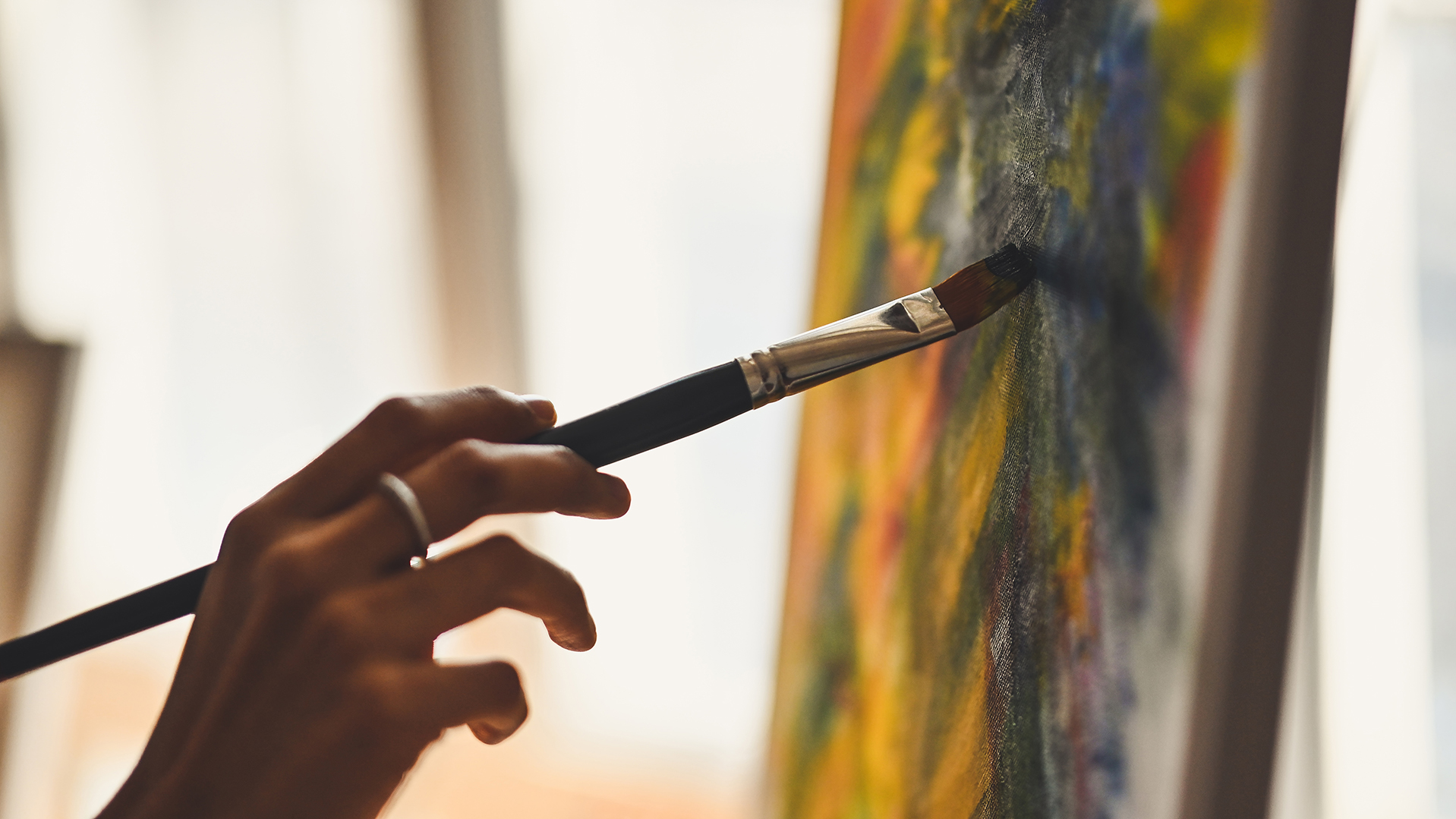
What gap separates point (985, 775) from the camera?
1.37 feet

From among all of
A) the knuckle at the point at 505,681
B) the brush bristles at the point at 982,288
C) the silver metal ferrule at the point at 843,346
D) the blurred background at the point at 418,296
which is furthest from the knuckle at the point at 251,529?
the blurred background at the point at 418,296

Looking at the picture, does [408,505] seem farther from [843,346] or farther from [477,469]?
[843,346]

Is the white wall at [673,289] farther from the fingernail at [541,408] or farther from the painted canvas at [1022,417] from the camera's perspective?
the fingernail at [541,408]

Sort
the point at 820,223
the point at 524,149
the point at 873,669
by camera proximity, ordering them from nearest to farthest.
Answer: the point at 873,669 < the point at 820,223 < the point at 524,149

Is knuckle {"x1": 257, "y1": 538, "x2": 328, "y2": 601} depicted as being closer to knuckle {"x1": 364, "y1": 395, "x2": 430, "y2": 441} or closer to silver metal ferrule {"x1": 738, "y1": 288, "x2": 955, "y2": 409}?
knuckle {"x1": 364, "y1": 395, "x2": 430, "y2": 441}

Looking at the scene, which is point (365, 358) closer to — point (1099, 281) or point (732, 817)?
point (732, 817)

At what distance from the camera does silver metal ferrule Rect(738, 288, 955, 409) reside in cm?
41

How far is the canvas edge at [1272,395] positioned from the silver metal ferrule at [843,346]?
18 centimetres

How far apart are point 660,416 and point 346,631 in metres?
0.16

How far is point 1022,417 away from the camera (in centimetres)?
41

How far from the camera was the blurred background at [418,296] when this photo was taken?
4.38 feet

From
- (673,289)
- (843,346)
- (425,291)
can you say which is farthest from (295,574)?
(425,291)

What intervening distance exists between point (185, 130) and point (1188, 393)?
1.75 metres

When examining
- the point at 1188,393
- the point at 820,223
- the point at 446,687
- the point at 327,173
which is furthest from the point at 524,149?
the point at 1188,393
